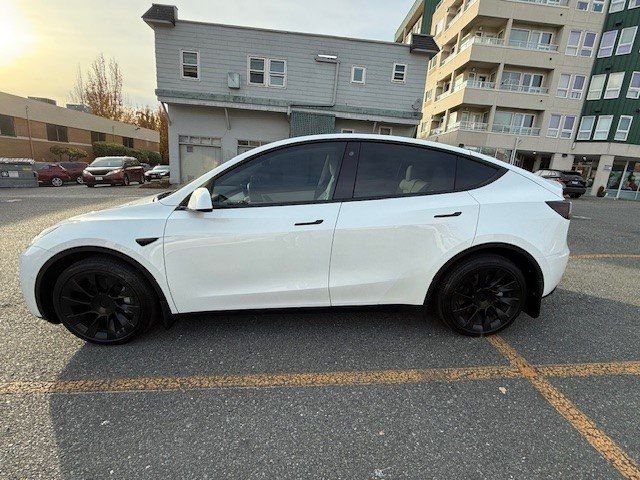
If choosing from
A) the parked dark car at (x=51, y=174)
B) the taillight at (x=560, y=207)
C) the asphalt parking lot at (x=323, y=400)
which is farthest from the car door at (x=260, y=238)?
the parked dark car at (x=51, y=174)

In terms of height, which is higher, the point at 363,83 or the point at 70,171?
the point at 363,83

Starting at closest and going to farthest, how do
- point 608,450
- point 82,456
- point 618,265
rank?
point 82,456 < point 608,450 < point 618,265

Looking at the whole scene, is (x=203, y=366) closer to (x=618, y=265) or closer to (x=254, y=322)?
(x=254, y=322)

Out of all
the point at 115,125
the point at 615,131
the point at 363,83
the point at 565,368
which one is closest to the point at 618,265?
the point at 565,368

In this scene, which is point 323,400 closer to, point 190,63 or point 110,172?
point 110,172

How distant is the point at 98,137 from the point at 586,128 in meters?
48.6

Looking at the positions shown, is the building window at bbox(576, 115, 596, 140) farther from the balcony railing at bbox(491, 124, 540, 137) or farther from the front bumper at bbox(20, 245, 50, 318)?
the front bumper at bbox(20, 245, 50, 318)

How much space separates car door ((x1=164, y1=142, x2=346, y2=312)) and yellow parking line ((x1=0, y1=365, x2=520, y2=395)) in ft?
1.81

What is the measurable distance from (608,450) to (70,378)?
3.39 metres

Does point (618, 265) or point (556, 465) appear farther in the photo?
A: point (618, 265)

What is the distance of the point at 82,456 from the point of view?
173cm

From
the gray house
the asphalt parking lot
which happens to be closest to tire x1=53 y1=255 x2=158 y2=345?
the asphalt parking lot

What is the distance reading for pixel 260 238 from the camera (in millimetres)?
2506

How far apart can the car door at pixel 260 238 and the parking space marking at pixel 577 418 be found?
5.25 feet
